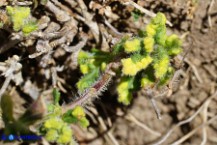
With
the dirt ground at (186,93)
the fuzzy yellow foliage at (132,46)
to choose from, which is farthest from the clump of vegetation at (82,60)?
the dirt ground at (186,93)

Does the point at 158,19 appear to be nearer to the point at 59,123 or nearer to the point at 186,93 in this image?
the point at 59,123

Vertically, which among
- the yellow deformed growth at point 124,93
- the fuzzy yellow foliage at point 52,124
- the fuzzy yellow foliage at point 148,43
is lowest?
the yellow deformed growth at point 124,93

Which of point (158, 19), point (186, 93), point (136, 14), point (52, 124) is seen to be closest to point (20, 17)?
point (52, 124)

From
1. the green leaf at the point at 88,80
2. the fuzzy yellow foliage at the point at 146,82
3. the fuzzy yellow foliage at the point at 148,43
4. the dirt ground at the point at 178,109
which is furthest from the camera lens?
the dirt ground at the point at 178,109

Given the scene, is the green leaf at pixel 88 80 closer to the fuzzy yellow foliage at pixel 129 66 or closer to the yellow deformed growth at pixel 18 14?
the fuzzy yellow foliage at pixel 129 66

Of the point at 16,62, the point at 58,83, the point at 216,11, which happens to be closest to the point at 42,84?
the point at 58,83

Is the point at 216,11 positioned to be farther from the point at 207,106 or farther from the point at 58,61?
the point at 58,61
